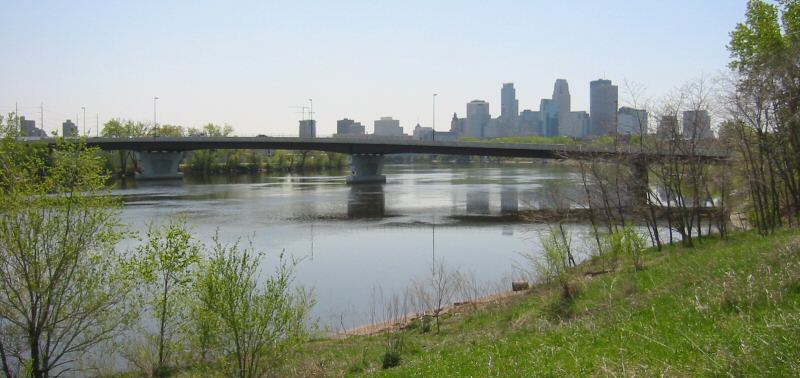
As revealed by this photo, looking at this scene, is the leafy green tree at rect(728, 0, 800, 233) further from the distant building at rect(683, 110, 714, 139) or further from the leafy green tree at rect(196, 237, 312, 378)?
the leafy green tree at rect(196, 237, 312, 378)

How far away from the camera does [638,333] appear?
1100cm

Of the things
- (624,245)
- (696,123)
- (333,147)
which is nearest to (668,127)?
(696,123)

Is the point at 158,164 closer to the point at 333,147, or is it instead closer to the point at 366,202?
the point at 333,147

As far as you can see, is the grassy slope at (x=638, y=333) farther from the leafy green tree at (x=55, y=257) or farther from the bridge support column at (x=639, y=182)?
the bridge support column at (x=639, y=182)

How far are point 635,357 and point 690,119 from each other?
2269 cm

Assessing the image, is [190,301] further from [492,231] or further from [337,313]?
[492,231]

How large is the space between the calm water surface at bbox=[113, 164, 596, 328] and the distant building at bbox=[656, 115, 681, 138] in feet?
27.2

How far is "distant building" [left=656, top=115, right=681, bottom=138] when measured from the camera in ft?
96.1

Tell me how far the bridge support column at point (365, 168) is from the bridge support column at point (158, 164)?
34.2 metres

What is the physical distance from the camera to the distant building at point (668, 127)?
29.3m

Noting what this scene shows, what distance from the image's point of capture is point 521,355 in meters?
11.8

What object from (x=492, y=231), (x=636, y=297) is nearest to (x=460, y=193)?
(x=492, y=231)

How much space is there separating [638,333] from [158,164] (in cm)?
11367

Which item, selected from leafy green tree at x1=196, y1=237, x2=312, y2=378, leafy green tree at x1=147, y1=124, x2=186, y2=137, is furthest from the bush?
leafy green tree at x1=147, y1=124, x2=186, y2=137
